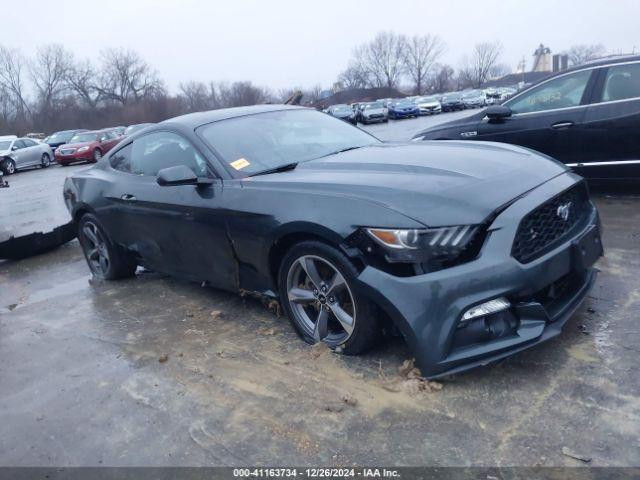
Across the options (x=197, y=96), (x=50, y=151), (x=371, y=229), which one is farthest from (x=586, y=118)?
(x=197, y=96)

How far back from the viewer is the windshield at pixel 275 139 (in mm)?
3953

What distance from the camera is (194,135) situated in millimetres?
4160

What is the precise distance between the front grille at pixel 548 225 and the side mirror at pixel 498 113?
3.06 m

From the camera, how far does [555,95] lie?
6180mm

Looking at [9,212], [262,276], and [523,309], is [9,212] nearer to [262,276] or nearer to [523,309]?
[262,276]

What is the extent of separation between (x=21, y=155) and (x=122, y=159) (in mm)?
23320

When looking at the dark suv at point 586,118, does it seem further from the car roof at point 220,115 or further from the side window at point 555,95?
the car roof at point 220,115

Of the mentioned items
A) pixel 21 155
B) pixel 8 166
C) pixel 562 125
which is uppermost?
pixel 21 155

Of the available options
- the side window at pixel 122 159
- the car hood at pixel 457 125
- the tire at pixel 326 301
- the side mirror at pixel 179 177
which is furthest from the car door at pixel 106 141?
the tire at pixel 326 301

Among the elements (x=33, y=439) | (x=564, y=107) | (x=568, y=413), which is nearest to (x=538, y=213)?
(x=568, y=413)

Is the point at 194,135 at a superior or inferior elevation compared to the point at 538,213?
superior

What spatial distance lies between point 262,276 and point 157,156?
1.63 m

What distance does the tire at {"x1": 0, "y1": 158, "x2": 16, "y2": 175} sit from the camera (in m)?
24.2

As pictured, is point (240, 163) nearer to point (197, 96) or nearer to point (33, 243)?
point (33, 243)
